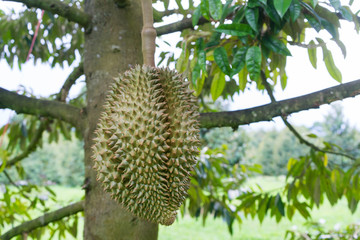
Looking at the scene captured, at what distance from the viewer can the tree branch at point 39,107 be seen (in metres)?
1.17

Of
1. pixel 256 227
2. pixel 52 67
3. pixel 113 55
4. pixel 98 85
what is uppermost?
pixel 52 67

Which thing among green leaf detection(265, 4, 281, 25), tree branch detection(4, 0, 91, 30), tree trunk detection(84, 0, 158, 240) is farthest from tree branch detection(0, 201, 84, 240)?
green leaf detection(265, 4, 281, 25)

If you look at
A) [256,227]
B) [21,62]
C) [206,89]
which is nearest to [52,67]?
[21,62]

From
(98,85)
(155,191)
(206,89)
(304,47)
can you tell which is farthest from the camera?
(206,89)

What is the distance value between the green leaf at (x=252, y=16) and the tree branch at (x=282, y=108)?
240mm

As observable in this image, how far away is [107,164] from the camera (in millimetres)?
748

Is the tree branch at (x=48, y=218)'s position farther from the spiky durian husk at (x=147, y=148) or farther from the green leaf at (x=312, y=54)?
the green leaf at (x=312, y=54)

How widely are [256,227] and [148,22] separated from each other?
6.88 m

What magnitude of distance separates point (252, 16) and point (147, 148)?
40 centimetres

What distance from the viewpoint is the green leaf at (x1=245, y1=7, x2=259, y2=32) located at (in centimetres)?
82

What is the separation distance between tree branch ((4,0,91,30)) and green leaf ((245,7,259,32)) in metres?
0.62

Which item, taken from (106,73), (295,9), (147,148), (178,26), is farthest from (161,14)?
(147,148)

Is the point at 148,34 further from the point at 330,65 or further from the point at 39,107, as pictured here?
the point at 39,107

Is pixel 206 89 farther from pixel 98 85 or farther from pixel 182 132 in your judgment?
pixel 182 132
